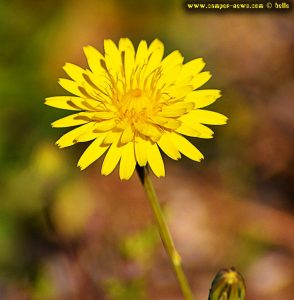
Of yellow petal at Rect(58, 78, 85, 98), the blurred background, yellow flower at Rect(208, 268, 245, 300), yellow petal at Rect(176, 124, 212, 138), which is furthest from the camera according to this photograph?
the blurred background

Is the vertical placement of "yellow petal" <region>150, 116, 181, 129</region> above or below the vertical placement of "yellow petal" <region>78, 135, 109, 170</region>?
above

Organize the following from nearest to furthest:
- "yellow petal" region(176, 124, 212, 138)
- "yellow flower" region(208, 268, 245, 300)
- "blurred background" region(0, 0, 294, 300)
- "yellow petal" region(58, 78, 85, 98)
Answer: "yellow flower" region(208, 268, 245, 300), "yellow petal" region(176, 124, 212, 138), "yellow petal" region(58, 78, 85, 98), "blurred background" region(0, 0, 294, 300)

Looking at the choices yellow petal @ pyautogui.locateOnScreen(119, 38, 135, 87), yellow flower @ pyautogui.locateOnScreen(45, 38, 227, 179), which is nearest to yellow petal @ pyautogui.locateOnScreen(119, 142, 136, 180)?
yellow flower @ pyautogui.locateOnScreen(45, 38, 227, 179)

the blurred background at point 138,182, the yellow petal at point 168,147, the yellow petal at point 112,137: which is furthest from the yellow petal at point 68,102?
the blurred background at point 138,182

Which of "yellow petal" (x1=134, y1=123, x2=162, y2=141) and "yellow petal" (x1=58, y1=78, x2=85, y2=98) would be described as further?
"yellow petal" (x1=58, y1=78, x2=85, y2=98)

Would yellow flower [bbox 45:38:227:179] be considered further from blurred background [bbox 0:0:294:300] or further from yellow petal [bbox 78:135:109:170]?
blurred background [bbox 0:0:294:300]

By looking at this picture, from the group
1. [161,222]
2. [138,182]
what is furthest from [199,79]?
[138,182]

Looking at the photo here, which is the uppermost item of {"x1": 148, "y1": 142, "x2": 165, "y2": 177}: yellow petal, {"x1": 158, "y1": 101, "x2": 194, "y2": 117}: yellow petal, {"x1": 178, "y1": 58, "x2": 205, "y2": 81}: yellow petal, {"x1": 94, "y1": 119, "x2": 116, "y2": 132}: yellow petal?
{"x1": 178, "y1": 58, "x2": 205, "y2": 81}: yellow petal

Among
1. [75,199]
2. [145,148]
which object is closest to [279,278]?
[75,199]

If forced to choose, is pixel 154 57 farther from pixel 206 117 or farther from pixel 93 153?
pixel 93 153
